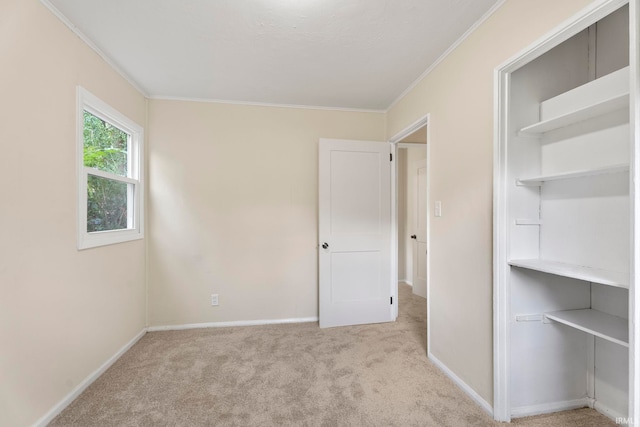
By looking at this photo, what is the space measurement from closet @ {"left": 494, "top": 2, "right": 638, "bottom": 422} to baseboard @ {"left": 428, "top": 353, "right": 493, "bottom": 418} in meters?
0.09

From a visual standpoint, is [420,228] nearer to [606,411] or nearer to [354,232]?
[354,232]

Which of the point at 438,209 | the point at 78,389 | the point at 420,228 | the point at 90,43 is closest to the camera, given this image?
the point at 78,389

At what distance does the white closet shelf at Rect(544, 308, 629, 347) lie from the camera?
1.34 m

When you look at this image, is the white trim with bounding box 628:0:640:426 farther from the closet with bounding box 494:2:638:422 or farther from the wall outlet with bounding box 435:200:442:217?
the wall outlet with bounding box 435:200:442:217

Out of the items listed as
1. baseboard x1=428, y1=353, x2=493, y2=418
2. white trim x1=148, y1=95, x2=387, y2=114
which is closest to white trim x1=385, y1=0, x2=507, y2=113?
white trim x1=148, y1=95, x2=387, y2=114

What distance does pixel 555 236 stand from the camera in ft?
5.42

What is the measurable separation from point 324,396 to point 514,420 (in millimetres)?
1151

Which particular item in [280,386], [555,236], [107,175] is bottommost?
[280,386]

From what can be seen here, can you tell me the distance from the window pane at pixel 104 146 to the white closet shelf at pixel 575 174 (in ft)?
9.79

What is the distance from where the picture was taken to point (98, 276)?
7.02 ft

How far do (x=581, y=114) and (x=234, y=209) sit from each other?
9.40 feet

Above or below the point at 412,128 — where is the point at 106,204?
below

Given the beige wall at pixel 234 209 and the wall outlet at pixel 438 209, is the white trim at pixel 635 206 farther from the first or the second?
the beige wall at pixel 234 209

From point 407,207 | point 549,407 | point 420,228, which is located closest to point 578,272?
point 549,407
